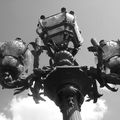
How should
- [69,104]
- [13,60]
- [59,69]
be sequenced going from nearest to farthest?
1. [69,104]
2. [59,69]
3. [13,60]

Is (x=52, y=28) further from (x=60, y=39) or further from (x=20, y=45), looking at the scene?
(x=20, y=45)

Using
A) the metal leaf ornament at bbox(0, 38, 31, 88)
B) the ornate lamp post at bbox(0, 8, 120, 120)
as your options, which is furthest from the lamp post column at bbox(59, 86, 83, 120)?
the metal leaf ornament at bbox(0, 38, 31, 88)

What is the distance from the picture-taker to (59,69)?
4332 millimetres

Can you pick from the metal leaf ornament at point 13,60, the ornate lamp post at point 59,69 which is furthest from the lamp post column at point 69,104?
the metal leaf ornament at point 13,60

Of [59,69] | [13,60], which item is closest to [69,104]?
[59,69]

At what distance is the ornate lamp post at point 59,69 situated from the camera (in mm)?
4203

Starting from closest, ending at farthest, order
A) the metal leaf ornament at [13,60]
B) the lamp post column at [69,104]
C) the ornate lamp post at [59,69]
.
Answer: the lamp post column at [69,104] < the ornate lamp post at [59,69] < the metal leaf ornament at [13,60]

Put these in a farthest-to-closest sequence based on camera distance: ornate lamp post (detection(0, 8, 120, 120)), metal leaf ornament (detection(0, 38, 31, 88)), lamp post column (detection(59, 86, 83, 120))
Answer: metal leaf ornament (detection(0, 38, 31, 88)) < ornate lamp post (detection(0, 8, 120, 120)) < lamp post column (detection(59, 86, 83, 120))

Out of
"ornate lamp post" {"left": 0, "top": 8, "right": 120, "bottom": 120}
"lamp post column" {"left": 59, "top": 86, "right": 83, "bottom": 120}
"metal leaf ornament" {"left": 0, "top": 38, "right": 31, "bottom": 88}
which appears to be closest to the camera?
"lamp post column" {"left": 59, "top": 86, "right": 83, "bottom": 120}

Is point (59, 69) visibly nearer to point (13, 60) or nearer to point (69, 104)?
point (69, 104)

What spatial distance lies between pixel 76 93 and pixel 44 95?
57 centimetres

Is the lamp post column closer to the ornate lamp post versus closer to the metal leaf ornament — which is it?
the ornate lamp post

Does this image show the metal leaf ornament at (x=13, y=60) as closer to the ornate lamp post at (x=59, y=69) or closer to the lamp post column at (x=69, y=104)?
the ornate lamp post at (x=59, y=69)

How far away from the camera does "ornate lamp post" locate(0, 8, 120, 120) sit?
420 cm
